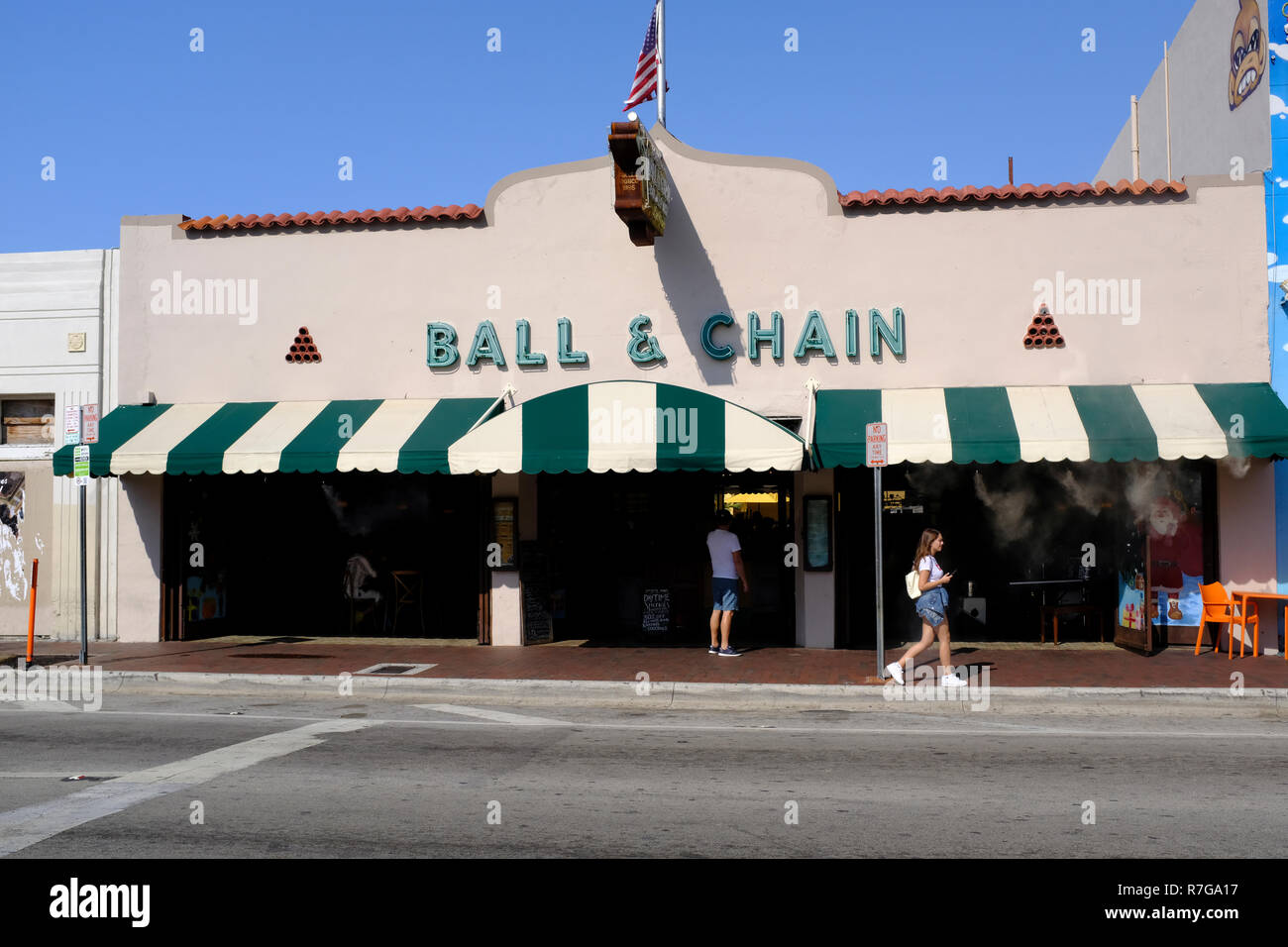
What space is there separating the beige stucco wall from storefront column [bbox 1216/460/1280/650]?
4.51 feet

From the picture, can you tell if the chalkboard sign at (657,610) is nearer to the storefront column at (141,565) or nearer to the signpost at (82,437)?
the storefront column at (141,565)

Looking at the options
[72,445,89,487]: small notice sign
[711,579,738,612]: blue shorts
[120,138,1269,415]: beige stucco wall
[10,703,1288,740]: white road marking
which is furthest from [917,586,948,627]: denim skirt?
[72,445,89,487]: small notice sign

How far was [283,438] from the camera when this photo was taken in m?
14.7

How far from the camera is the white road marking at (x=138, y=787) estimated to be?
6.08 m

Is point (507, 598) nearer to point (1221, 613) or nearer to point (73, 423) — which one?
point (73, 423)

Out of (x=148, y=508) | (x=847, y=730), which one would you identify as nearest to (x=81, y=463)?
(x=148, y=508)

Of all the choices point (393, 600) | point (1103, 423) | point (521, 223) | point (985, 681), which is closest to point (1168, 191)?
point (1103, 423)

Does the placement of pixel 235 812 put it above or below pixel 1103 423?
below

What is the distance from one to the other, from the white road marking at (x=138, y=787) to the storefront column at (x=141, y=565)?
773 cm

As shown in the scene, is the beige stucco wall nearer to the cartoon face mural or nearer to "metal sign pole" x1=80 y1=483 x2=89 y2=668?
the cartoon face mural

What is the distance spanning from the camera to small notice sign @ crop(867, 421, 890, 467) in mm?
12031
